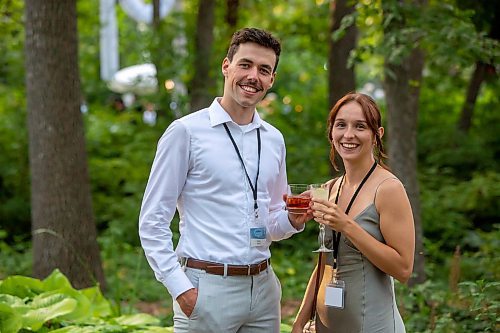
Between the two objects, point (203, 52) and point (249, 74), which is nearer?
point (249, 74)

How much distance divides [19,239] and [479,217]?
19.1 ft

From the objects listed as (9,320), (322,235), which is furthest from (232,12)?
(322,235)

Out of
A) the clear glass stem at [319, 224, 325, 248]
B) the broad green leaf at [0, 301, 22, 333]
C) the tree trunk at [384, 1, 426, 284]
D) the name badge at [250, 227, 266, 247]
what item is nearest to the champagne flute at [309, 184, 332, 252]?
the clear glass stem at [319, 224, 325, 248]

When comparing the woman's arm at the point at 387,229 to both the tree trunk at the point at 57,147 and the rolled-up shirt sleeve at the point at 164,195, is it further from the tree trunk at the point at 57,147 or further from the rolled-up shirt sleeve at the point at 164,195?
the tree trunk at the point at 57,147

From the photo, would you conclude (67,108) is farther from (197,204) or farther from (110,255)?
(197,204)

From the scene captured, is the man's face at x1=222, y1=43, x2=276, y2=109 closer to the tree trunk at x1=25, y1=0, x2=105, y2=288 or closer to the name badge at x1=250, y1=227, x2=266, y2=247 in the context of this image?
the name badge at x1=250, y1=227, x2=266, y2=247

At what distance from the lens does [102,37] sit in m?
19.9

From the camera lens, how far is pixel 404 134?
7.60m

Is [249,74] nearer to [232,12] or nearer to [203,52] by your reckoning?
[203,52]

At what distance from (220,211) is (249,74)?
59 cm

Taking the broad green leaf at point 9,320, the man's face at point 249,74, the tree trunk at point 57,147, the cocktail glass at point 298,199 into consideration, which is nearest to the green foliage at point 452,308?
the cocktail glass at point 298,199

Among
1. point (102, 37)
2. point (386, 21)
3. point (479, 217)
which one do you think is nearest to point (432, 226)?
point (479, 217)

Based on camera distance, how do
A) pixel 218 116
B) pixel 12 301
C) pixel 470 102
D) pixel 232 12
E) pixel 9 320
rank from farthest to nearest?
pixel 232 12
pixel 470 102
pixel 12 301
pixel 9 320
pixel 218 116

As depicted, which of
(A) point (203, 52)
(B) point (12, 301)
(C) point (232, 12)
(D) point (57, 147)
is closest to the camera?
(B) point (12, 301)
